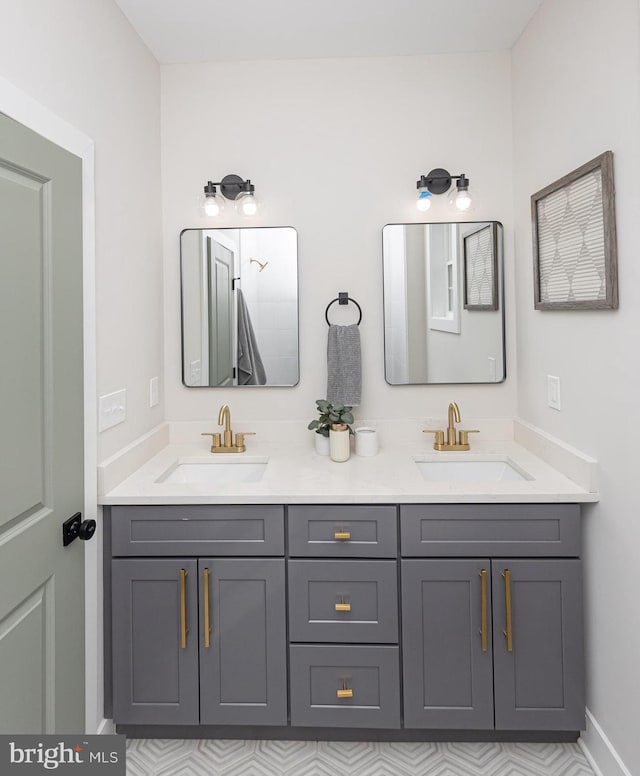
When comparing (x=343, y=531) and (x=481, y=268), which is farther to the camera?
(x=481, y=268)

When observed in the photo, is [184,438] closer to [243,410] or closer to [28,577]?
[243,410]

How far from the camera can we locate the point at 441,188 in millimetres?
2443

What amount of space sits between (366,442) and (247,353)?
26.6 inches

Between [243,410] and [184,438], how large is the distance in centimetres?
30

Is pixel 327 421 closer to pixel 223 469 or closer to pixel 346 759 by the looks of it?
pixel 223 469

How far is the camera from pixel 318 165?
2.50 m

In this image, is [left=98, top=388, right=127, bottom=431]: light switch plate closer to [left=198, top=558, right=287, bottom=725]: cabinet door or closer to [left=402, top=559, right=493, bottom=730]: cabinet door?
[left=198, top=558, right=287, bottom=725]: cabinet door

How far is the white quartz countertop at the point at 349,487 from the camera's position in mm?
1822

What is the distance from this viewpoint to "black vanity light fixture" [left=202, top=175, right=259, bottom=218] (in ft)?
7.95

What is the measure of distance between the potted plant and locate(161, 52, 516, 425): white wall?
23 centimetres

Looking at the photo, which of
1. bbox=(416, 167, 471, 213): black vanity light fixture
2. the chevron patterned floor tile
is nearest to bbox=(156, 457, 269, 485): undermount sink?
the chevron patterned floor tile

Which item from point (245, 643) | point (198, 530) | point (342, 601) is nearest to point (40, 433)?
point (198, 530)

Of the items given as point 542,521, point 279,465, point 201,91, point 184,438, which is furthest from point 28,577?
point 201,91

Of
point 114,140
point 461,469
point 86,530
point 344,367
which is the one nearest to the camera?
point 86,530
